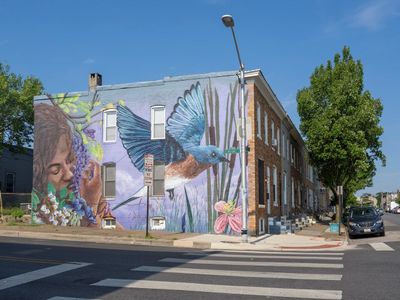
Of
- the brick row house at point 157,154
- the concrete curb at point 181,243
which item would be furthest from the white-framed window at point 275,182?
the concrete curb at point 181,243

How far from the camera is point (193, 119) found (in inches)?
877

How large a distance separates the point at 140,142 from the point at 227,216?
5.57 meters

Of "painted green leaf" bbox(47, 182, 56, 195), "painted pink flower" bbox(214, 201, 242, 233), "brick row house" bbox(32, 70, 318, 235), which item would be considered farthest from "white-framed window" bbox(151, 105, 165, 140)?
"painted green leaf" bbox(47, 182, 56, 195)

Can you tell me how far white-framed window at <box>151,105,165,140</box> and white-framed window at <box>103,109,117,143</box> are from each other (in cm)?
206

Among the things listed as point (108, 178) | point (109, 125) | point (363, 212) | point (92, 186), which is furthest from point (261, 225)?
point (109, 125)

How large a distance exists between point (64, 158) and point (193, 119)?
711 centimetres

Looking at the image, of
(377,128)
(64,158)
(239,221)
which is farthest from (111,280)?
(377,128)

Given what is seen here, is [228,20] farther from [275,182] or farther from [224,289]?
[275,182]

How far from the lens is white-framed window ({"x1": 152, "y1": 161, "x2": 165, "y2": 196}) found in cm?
2266

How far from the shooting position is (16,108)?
34.7 m

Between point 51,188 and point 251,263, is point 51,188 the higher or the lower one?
the higher one

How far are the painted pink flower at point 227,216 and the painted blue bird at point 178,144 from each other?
1868mm

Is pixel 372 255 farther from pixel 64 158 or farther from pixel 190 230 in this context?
pixel 64 158

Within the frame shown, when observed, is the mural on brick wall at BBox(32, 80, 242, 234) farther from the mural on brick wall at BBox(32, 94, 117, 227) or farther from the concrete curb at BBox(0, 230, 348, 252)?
the concrete curb at BBox(0, 230, 348, 252)
